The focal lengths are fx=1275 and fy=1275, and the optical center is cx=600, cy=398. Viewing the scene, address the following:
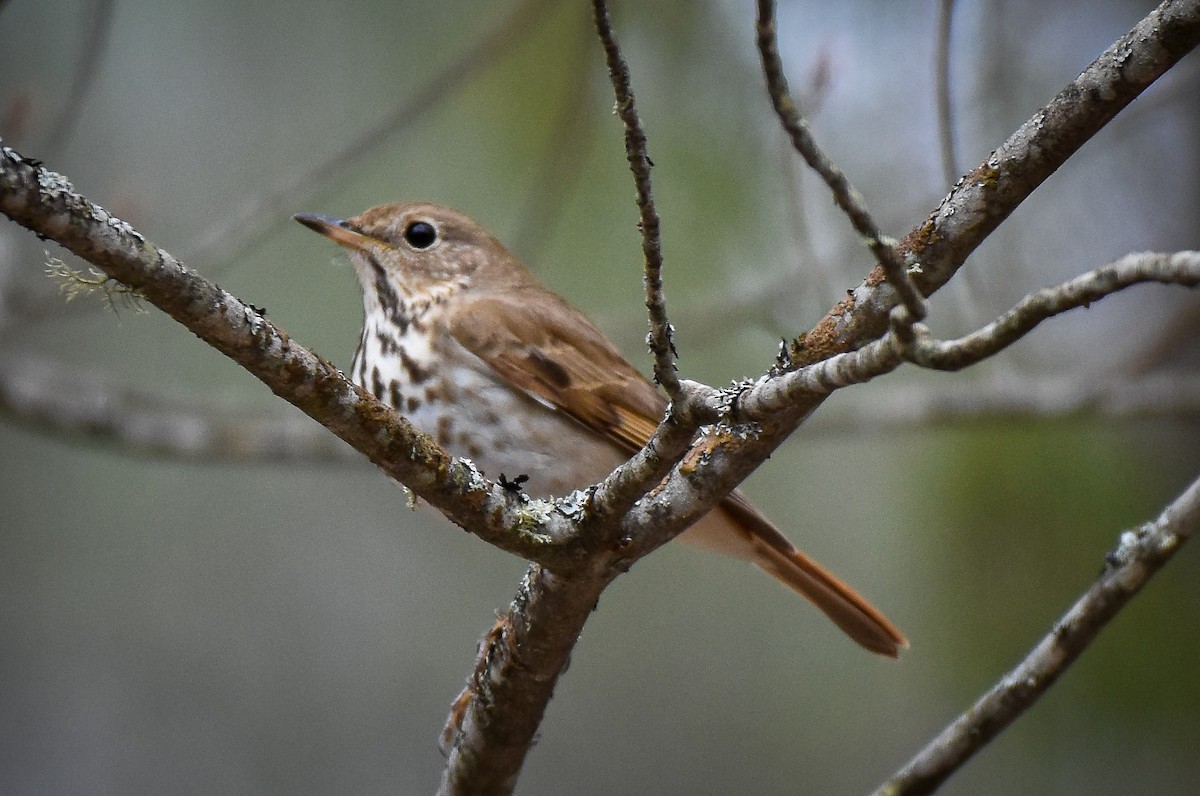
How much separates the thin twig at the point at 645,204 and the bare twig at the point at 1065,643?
3.25 ft

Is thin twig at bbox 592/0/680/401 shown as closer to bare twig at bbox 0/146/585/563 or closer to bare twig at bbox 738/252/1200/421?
bare twig at bbox 738/252/1200/421

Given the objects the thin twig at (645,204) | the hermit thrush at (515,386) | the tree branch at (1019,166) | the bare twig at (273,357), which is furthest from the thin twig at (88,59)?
the tree branch at (1019,166)

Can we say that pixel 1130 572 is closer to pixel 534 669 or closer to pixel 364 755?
pixel 534 669

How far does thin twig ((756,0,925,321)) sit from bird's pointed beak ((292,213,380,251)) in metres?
2.49

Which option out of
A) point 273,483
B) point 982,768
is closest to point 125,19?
point 273,483

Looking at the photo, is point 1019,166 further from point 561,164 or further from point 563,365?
point 561,164

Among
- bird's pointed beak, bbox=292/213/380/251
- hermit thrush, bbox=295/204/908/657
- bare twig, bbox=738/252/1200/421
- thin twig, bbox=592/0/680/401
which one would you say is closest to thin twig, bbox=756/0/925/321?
bare twig, bbox=738/252/1200/421

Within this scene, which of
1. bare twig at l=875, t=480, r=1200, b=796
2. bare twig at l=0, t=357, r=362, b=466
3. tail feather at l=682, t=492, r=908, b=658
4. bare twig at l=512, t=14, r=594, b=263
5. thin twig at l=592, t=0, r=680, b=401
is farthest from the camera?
bare twig at l=512, t=14, r=594, b=263

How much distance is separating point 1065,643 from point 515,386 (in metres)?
1.69

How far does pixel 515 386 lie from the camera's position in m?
3.61

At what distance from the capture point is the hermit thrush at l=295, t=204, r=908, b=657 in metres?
3.47

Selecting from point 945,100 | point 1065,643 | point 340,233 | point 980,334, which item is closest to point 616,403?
point 340,233

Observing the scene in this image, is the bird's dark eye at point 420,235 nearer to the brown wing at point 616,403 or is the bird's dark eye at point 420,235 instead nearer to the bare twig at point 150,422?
the brown wing at point 616,403

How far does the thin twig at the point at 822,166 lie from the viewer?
1.66 metres
